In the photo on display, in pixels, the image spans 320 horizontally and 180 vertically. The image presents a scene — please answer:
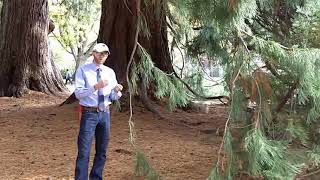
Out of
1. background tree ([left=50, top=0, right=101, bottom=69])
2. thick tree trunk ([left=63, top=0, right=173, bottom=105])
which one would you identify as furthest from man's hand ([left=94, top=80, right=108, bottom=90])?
background tree ([left=50, top=0, right=101, bottom=69])

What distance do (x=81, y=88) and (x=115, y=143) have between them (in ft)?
7.16

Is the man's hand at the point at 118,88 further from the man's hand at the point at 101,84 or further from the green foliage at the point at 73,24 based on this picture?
the green foliage at the point at 73,24

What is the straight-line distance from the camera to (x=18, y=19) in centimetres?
1053

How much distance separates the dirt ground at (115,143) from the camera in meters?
5.23

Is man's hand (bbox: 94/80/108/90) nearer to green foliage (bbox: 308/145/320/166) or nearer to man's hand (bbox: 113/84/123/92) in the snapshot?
man's hand (bbox: 113/84/123/92)

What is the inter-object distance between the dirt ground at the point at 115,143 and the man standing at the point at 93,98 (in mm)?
692

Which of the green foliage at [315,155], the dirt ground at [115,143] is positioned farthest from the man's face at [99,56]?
the green foliage at [315,155]

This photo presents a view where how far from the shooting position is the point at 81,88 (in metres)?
4.26

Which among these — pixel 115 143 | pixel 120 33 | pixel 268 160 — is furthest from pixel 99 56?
pixel 120 33

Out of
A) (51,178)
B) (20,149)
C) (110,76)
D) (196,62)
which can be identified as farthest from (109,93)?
(196,62)

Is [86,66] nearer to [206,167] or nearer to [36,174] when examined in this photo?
[36,174]

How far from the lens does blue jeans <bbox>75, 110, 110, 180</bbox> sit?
432cm

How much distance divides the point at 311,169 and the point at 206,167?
1460 millimetres

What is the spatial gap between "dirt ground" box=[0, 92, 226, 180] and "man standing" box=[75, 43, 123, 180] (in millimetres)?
692
